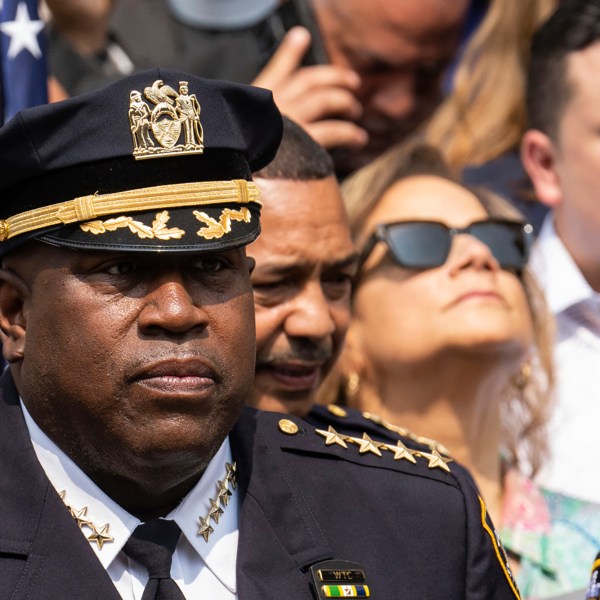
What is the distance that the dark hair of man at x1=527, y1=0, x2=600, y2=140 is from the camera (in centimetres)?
493

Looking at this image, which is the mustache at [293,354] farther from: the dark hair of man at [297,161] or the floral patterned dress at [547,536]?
the floral patterned dress at [547,536]

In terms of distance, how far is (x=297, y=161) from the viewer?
11.2ft

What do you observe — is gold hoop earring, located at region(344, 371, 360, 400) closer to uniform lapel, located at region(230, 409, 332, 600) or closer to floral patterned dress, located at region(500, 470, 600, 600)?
floral patterned dress, located at region(500, 470, 600, 600)

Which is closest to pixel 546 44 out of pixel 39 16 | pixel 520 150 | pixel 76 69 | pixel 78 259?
pixel 520 150

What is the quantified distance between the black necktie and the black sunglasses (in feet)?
5.30

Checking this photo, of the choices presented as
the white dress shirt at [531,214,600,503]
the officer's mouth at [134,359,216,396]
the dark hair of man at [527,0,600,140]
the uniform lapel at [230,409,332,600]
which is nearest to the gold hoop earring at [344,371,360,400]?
the white dress shirt at [531,214,600,503]

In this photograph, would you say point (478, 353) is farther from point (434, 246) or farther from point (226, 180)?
point (226, 180)

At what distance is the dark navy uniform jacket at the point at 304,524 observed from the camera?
2.45 m

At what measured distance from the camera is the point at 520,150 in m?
5.32

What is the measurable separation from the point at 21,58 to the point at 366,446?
1.49m

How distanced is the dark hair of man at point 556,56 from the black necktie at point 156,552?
281 centimetres

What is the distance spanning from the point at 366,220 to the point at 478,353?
54 centimetres

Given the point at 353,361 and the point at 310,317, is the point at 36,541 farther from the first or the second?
the point at 353,361

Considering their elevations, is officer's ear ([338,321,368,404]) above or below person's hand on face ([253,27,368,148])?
below
